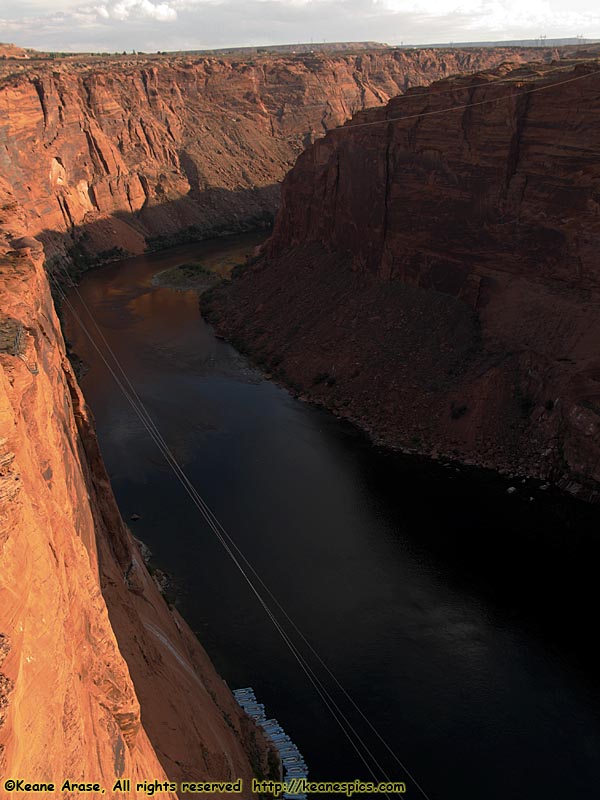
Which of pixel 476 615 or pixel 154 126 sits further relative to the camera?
pixel 154 126

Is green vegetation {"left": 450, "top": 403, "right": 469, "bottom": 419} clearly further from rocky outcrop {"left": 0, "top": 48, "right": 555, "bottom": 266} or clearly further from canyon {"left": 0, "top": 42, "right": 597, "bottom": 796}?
rocky outcrop {"left": 0, "top": 48, "right": 555, "bottom": 266}

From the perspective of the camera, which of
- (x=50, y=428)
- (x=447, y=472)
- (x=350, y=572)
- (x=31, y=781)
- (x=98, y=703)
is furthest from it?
(x=447, y=472)

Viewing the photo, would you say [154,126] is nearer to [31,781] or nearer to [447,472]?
[447,472]

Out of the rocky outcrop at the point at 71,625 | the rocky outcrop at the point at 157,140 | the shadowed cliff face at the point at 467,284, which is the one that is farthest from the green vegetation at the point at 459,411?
the rocky outcrop at the point at 157,140

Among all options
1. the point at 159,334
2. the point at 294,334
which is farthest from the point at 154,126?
the point at 294,334

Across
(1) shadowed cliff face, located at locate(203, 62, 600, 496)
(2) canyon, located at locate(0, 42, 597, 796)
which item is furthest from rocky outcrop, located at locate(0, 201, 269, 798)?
(1) shadowed cliff face, located at locate(203, 62, 600, 496)

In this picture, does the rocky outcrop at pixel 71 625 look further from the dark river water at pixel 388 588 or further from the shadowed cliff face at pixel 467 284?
the shadowed cliff face at pixel 467 284

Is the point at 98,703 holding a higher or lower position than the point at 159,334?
higher
